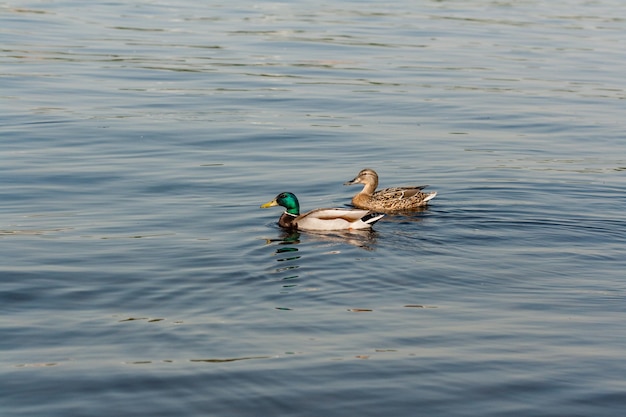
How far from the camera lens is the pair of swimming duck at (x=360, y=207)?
15641 millimetres

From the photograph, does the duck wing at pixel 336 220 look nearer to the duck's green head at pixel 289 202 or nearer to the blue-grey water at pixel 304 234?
the blue-grey water at pixel 304 234

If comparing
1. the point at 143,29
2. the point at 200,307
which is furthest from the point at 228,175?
the point at 143,29

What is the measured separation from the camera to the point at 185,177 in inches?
733

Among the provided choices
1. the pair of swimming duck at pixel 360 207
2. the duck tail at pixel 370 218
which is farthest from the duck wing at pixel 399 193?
the duck tail at pixel 370 218

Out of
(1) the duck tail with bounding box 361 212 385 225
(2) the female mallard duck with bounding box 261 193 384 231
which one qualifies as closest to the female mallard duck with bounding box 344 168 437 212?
(2) the female mallard duck with bounding box 261 193 384 231

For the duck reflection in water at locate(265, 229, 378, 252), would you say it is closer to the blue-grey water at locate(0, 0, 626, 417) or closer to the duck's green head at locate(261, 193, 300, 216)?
the blue-grey water at locate(0, 0, 626, 417)

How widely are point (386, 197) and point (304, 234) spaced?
2007 mm

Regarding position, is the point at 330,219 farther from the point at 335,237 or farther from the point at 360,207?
the point at 360,207

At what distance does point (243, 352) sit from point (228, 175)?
A: 8.91 m

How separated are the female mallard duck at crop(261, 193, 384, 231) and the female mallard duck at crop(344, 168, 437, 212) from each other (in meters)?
0.88

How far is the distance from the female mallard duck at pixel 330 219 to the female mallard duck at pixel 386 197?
0.88 m

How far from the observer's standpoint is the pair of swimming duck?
15.6 meters

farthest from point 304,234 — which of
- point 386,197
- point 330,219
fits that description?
point 386,197

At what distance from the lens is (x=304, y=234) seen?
51.4 ft
